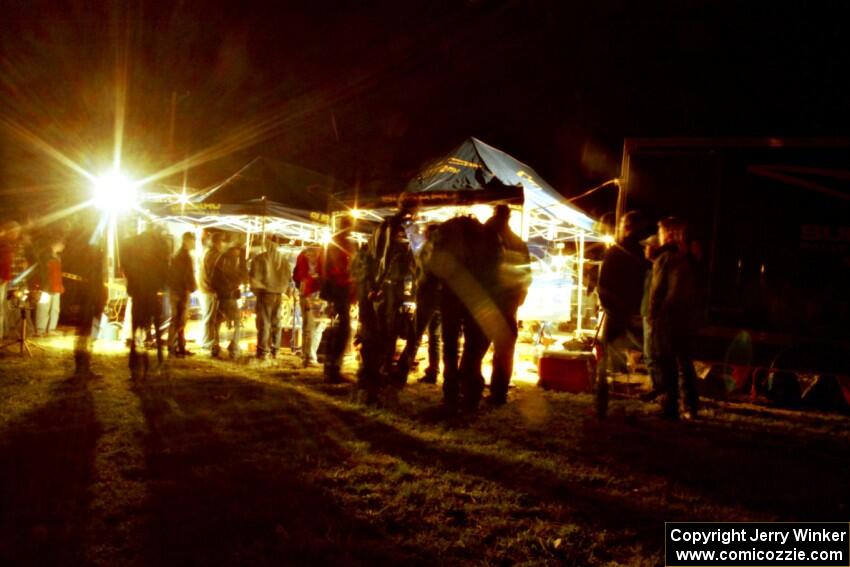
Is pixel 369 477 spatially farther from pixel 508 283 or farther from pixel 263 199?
pixel 263 199

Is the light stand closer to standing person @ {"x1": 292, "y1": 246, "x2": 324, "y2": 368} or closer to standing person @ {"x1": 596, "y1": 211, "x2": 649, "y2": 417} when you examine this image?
standing person @ {"x1": 292, "y1": 246, "x2": 324, "y2": 368}

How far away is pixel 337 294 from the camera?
7.22m

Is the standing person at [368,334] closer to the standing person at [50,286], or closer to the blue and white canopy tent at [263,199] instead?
the blue and white canopy tent at [263,199]

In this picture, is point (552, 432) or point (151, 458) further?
point (552, 432)

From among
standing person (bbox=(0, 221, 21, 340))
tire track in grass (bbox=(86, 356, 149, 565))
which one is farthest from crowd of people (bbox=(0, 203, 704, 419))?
tire track in grass (bbox=(86, 356, 149, 565))

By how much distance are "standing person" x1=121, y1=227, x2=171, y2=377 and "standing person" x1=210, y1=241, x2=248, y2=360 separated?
6.27 feet

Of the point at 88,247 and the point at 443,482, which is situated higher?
the point at 88,247

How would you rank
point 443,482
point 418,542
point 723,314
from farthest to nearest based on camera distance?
point 723,314
point 443,482
point 418,542

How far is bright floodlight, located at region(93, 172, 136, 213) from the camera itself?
12.6 meters

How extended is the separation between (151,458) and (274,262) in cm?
501

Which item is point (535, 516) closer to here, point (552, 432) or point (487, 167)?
point (552, 432)

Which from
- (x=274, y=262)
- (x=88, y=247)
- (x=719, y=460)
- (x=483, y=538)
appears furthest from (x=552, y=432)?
(x=88, y=247)

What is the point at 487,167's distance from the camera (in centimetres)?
986

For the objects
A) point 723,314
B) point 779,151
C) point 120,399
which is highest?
point 779,151
